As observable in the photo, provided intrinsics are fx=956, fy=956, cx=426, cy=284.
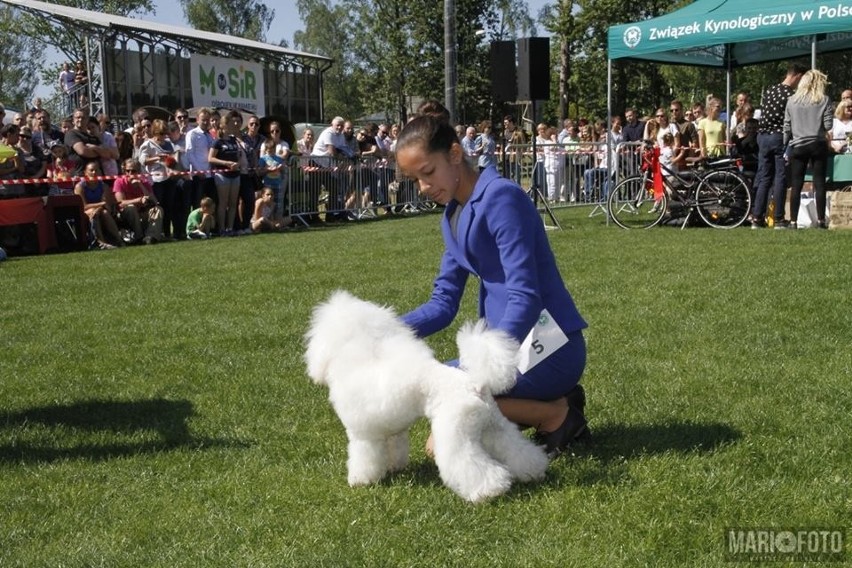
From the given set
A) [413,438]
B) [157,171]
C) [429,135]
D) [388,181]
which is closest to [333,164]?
[388,181]

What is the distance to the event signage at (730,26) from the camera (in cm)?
1279

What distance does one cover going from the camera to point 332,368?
3592 mm

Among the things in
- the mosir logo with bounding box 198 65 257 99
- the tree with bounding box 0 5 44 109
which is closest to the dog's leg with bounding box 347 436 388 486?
the mosir logo with bounding box 198 65 257 99

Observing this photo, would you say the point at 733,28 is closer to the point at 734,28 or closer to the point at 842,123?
the point at 734,28

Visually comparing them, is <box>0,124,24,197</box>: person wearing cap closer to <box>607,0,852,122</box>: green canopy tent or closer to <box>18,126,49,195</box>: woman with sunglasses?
<box>18,126,49,195</box>: woman with sunglasses

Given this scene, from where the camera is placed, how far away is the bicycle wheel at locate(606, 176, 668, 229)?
14117 millimetres

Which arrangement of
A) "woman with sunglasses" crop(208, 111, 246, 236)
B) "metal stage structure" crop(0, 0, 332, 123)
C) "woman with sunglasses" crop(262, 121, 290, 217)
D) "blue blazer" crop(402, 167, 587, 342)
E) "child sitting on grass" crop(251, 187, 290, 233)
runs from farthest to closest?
"metal stage structure" crop(0, 0, 332, 123) → "woman with sunglasses" crop(262, 121, 290, 217) → "child sitting on grass" crop(251, 187, 290, 233) → "woman with sunglasses" crop(208, 111, 246, 236) → "blue blazer" crop(402, 167, 587, 342)

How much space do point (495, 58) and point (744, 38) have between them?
12.0 feet

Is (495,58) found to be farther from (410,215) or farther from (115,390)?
(115,390)

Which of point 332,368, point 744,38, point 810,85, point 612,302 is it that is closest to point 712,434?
point 332,368

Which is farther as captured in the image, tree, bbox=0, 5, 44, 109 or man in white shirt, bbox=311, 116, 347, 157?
tree, bbox=0, 5, 44, 109

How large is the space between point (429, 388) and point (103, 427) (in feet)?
7.22

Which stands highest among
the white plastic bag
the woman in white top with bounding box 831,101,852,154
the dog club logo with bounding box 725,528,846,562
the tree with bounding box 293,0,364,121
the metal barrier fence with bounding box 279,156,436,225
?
the tree with bounding box 293,0,364,121

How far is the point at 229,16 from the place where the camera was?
85188 millimetres
